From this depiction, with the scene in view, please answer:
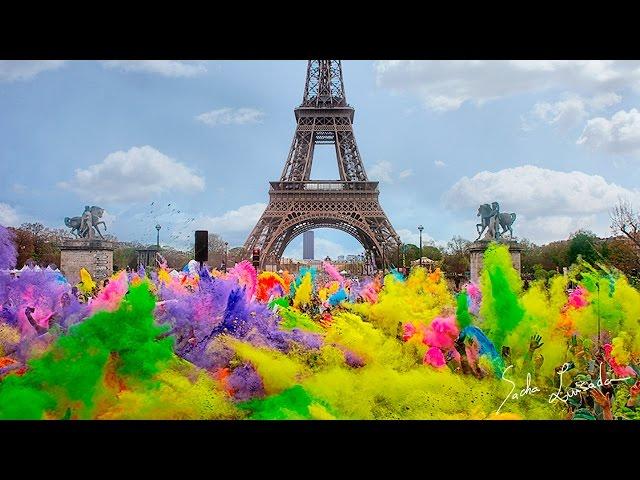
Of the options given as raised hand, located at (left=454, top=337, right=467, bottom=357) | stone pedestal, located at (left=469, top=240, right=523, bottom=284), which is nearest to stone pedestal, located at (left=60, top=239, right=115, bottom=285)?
stone pedestal, located at (left=469, top=240, right=523, bottom=284)

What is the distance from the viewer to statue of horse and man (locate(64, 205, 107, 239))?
82.5 feet

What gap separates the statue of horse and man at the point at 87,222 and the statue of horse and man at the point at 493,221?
15419mm

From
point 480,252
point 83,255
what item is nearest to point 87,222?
point 83,255

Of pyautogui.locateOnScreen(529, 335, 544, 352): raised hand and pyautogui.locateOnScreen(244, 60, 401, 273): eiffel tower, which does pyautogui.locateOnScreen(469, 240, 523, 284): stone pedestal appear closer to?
pyautogui.locateOnScreen(244, 60, 401, 273): eiffel tower

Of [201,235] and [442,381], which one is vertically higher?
[201,235]

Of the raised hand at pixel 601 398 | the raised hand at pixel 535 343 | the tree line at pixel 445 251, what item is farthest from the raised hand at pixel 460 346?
the tree line at pixel 445 251

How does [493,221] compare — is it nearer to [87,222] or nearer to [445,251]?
[87,222]

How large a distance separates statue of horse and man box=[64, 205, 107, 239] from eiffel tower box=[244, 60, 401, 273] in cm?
1520
